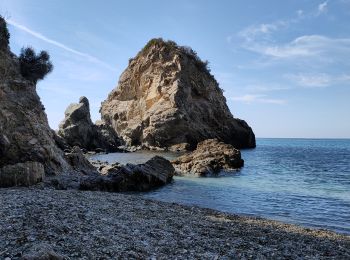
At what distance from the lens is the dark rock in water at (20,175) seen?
64.2 ft

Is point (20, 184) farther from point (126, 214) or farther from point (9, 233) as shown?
point (9, 233)

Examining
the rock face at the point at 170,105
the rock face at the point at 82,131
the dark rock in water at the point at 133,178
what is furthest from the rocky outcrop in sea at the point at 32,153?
the rock face at the point at 170,105

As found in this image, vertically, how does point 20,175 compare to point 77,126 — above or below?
below

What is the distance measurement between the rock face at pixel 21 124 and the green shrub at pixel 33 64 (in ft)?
4.93

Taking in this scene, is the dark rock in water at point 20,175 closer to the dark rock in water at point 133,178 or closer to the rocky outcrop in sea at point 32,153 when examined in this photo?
the rocky outcrop in sea at point 32,153

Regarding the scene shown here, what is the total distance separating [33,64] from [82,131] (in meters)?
46.7

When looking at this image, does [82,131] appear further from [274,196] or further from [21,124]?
[274,196]

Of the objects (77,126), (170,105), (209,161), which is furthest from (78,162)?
(170,105)

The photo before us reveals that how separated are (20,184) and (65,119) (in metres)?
57.8

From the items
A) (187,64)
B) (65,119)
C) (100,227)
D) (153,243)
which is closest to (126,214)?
(100,227)

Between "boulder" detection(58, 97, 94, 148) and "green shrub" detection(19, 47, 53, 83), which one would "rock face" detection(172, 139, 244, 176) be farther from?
"boulder" detection(58, 97, 94, 148)

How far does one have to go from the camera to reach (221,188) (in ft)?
96.3

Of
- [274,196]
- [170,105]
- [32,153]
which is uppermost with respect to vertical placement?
[170,105]

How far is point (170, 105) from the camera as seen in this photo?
277 feet
